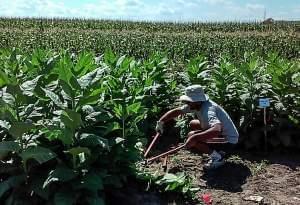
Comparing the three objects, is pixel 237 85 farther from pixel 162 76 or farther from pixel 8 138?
pixel 8 138

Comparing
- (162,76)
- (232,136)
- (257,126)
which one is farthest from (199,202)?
(162,76)

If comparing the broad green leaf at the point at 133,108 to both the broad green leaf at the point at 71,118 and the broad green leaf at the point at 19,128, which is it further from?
the broad green leaf at the point at 19,128

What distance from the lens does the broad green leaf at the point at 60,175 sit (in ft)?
12.1

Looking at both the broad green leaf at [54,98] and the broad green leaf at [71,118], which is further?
the broad green leaf at [54,98]

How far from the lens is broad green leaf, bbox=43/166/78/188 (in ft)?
12.1

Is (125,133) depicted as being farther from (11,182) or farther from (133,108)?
(11,182)

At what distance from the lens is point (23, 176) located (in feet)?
12.6

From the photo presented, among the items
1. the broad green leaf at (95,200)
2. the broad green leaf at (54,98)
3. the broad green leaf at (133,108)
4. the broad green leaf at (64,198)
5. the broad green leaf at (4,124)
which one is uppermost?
the broad green leaf at (54,98)

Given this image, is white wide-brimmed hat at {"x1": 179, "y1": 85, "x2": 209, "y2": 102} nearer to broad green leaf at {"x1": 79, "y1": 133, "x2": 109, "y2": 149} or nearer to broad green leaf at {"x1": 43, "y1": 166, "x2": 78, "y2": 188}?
broad green leaf at {"x1": 79, "y1": 133, "x2": 109, "y2": 149}

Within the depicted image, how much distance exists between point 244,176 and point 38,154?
2.86 meters

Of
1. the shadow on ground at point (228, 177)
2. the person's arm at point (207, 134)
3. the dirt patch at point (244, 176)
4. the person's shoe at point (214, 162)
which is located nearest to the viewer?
the dirt patch at point (244, 176)

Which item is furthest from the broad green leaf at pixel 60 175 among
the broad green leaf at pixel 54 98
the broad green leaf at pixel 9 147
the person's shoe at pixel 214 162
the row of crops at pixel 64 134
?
the person's shoe at pixel 214 162

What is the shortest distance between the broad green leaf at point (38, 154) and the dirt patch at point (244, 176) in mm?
1954

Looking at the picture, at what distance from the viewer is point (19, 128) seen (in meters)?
3.62
